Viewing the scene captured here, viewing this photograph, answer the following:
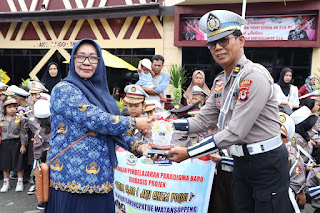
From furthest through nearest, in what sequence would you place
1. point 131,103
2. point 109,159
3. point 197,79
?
point 197,79
point 131,103
point 109,159

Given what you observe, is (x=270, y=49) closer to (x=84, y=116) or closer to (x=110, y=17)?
(x=110, y=17)

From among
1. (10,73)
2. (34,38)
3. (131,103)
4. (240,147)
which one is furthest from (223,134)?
(10,73)

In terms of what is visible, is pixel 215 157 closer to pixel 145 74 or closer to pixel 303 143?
pixel 303 143

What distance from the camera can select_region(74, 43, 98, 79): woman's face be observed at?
8.00 feet

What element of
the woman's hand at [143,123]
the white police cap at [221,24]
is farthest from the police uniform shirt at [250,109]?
the woman's hand at [143,123]

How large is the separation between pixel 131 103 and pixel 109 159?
192cm

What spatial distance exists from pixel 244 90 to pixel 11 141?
188 inches

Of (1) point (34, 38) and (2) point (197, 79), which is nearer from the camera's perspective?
(2) point (197, 79)

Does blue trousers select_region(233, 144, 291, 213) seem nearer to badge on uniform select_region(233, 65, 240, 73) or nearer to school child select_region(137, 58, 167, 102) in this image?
badge on uniform select_region(233, 65, 240, 73)

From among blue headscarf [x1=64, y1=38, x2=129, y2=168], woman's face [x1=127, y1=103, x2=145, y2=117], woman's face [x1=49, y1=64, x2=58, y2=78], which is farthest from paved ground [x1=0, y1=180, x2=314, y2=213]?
woman's face [x1=49, y1=64, x2=58, y2=78]

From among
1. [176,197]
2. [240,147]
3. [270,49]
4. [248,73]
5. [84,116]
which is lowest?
[176,197]

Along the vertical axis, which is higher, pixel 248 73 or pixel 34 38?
pixel 34 38

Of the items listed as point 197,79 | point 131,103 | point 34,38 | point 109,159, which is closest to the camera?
point 109,159

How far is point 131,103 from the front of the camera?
4375mm
